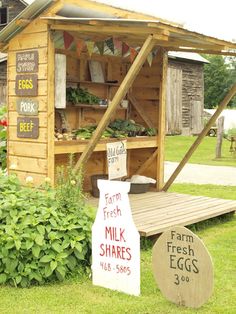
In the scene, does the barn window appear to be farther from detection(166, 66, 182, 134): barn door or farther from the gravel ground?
the gravel ground

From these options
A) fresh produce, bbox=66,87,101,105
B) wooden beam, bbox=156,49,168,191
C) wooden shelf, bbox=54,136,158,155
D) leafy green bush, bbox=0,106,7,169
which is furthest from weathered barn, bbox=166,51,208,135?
leafy green bush, bbox=0,106,7,169

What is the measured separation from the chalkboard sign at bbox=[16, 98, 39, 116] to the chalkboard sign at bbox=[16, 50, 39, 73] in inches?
14.6

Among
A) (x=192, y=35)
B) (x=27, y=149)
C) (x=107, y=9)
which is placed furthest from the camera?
(x=27, y=149)

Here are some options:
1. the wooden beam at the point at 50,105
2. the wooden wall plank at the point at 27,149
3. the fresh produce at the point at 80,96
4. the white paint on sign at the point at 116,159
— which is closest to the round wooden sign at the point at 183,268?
the wooden beam at the point at 50,105

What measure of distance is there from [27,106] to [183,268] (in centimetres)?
350

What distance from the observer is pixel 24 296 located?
473 cm

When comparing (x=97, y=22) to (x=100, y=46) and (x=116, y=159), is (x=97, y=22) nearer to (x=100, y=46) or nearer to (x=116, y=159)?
(x=100, y=46)

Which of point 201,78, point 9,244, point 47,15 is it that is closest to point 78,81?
point 47,15

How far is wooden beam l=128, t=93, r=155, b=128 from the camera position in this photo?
957 centimetres

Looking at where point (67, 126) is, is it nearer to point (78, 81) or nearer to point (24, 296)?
point (78, 81)

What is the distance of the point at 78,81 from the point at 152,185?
217 centimetres

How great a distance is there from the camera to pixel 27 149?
23.6 feet

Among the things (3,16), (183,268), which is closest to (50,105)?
(183,268)

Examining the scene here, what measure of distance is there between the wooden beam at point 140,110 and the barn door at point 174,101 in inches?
624
